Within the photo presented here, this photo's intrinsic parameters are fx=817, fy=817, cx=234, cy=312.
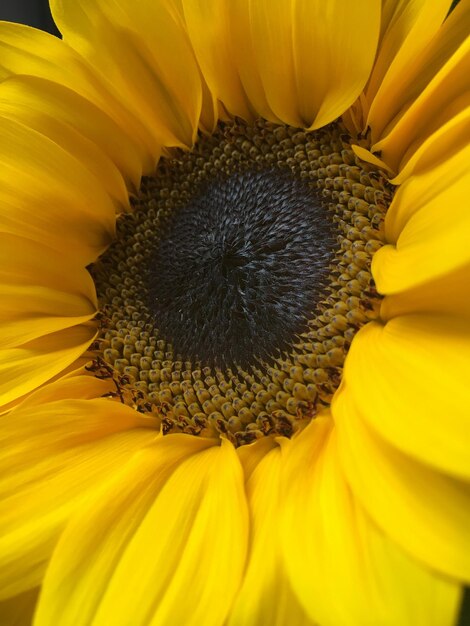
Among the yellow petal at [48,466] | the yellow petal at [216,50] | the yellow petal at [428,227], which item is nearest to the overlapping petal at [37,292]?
the yellow petal at [48,466]

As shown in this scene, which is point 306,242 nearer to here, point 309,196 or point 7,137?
point 309,196

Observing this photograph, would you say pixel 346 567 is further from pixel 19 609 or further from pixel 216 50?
pixel 216 50

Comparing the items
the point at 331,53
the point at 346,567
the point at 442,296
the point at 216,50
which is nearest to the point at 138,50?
the point at 216,50

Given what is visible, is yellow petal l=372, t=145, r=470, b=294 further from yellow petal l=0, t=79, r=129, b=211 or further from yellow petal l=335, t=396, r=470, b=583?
yellow petal l=0, t=79, r=129, b=211

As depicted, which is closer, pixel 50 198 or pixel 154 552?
pixel 154 552

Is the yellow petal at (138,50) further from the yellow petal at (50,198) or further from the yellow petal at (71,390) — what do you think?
the yellow petal at (71,390)

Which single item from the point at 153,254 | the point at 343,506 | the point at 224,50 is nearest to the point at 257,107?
the point at 224,50
